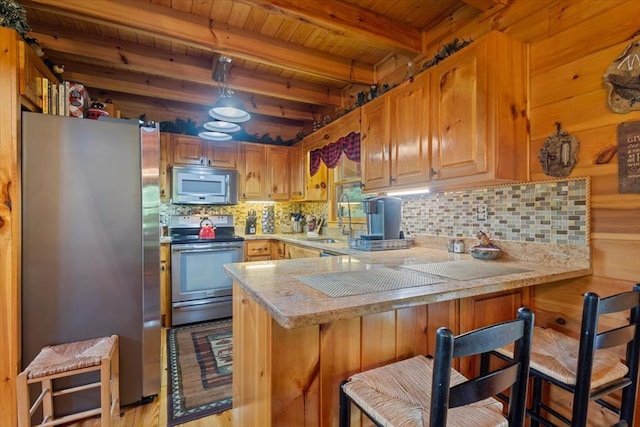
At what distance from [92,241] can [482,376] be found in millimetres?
2036

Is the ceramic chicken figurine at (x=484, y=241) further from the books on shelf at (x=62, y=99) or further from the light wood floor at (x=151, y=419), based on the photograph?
the books on shelf at (x=62, y=99)

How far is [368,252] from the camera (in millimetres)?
2184

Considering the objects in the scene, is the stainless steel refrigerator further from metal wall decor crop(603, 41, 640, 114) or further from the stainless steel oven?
metal wall decor crop(603, 41, 640, 114)

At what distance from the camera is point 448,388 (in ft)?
2.31

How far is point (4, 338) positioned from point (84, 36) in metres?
2.29

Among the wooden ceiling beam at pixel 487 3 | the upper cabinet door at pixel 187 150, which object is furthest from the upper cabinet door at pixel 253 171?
the wooden ceiling beam at pixel 487 3

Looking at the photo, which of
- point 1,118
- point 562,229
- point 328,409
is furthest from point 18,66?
point 562,229

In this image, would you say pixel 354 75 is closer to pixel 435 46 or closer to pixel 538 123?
pixel 435 46

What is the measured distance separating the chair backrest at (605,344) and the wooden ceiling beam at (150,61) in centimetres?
310

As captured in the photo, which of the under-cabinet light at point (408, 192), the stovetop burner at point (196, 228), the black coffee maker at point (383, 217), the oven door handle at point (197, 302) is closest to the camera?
the under-cabinet light at point (408, 192)

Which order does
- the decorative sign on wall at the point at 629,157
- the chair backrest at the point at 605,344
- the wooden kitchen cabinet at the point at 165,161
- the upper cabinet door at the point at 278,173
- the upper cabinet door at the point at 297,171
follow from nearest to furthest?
the chair backrest at the point at 605,344 → the decorative sign on wall at the point at 629,157 → the wooden kitchen cabinet at the point at 165,161 → the upper cabinet door at the point at 297,171 → the upper cabinet door at the point at 278,173

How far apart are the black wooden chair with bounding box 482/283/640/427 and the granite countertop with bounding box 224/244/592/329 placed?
0.26 metres

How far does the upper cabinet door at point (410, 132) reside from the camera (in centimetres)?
200

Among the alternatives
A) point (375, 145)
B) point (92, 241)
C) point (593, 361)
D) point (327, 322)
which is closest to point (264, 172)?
point (375, 145)
